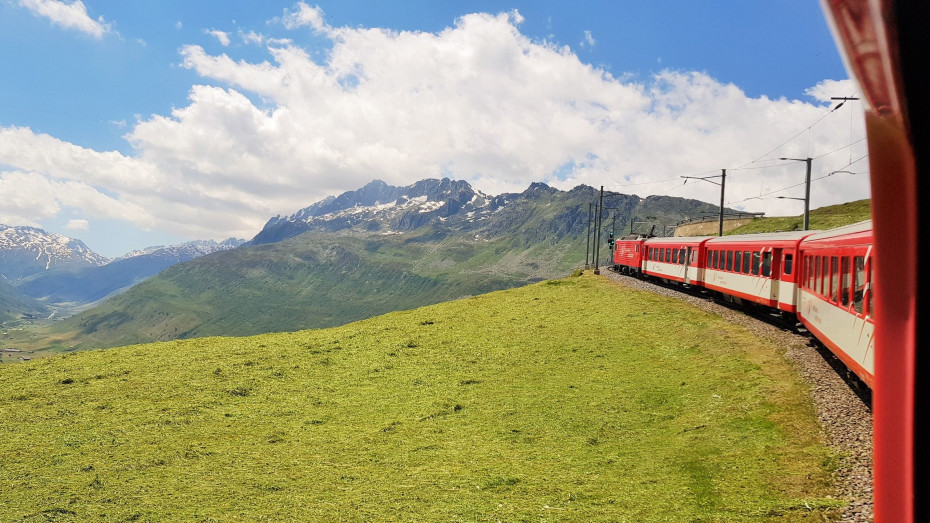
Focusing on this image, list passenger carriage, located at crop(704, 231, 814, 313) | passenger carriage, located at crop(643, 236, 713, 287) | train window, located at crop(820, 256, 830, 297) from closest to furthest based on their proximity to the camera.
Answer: train window, located at crop(820, 256, 830, 297) → passenger carriage, located at crop(704, 231, 814, 313) → passenger carriage, located at crop(643, 236, 713, 287)

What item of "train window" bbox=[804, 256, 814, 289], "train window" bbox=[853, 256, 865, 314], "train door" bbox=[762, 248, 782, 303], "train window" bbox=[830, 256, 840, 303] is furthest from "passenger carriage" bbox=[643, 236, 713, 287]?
"train window" bbox=[853, 256, 865, 314]

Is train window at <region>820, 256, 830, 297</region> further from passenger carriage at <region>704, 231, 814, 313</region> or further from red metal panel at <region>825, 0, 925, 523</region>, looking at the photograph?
red metal panel at <region>825, 0, 925, 523</region>

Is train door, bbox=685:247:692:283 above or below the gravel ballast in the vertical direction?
above

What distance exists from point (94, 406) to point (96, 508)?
7523 mm

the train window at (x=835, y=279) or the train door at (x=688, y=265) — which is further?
the train door at (x=688, y=265)

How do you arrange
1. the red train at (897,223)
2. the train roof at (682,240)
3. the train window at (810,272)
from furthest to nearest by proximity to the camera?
the train roof at (682,240) < the train window at (810,272) < the red train at (897,223)

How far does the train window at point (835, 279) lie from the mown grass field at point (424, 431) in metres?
2.66

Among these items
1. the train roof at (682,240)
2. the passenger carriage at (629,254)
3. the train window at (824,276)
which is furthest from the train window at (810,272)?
the passenger carriage at (629,254)

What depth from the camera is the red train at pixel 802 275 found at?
1426 centimetres

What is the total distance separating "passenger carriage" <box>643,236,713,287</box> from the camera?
39.3 meters

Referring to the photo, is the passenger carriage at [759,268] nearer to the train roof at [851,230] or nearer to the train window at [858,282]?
the train roof at [851,230]

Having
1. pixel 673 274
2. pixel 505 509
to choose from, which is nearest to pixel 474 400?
pixel 505 509

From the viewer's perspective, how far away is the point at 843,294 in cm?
1638

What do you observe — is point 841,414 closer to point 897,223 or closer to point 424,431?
point 424,431
